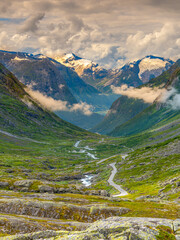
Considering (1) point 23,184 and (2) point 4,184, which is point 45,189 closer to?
(1) point 23,184

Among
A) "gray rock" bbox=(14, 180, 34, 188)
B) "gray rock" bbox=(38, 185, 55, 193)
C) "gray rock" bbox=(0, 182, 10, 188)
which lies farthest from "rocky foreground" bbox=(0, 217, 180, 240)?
"gray rock" bbox=(0, 182, 10, 188)

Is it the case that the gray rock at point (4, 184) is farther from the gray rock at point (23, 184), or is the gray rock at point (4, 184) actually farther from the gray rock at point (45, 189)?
the gray rock at point (45, 189)

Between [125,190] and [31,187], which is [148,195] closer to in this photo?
[125,190]

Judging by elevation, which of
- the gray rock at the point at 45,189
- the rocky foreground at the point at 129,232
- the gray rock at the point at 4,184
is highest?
the gray rock at the point at 4,184

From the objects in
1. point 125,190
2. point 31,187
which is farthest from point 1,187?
point 125,190

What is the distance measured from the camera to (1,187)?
4097 inches

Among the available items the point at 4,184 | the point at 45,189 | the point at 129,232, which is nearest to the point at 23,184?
the point at 4,184

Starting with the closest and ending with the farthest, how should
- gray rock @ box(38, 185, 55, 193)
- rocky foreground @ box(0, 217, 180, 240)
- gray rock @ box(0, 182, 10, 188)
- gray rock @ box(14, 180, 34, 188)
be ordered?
rocky foreground @ box(0, 217, 180, 240) < gray rock @ box(38, 185, 55, 193) < gray rock @ box(0, 182, 10, 188) < gray rock @ box(14, 180, 34, 188)

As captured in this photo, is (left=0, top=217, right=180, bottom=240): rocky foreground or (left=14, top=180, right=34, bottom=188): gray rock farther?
(left=14, top=180, right=34, bottom=188): gray rock

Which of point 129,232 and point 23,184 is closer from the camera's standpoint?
point 129,232

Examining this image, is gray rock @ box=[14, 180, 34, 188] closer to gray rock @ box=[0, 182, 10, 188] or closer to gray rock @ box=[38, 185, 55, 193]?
gray rock @ box=[0, 182, 10, 188]

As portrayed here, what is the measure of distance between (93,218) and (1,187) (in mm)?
57158

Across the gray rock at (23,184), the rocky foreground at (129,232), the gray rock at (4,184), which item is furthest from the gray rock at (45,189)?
the rocky foreground at (129,232)

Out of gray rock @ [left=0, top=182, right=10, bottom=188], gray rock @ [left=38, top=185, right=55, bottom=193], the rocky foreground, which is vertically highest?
gray rock @ [left=0, top=182, right=10, bottom=188]
